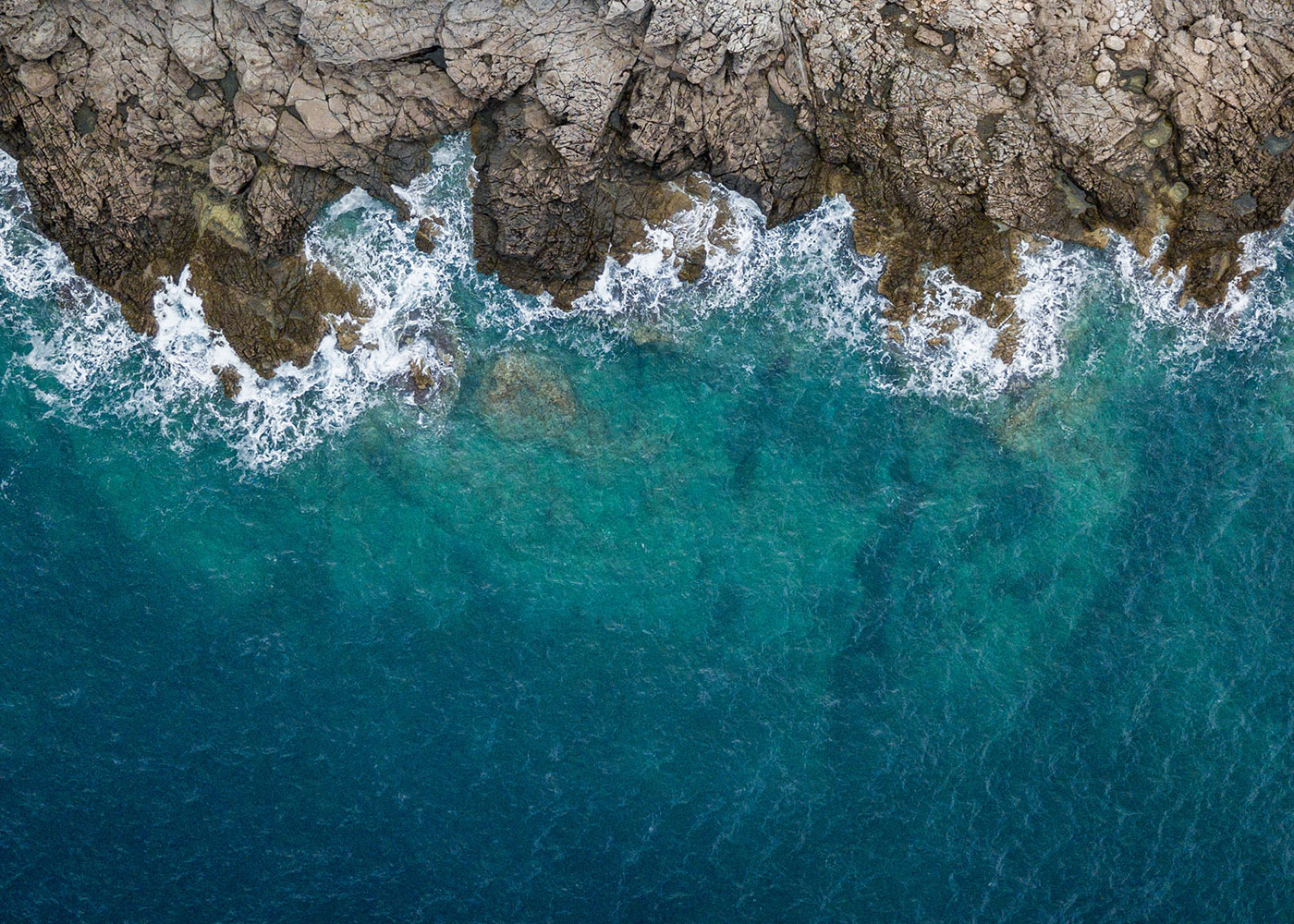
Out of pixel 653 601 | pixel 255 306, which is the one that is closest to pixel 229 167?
pixel 255 306

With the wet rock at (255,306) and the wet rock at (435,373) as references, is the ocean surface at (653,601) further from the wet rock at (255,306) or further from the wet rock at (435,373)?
the wet rock at (255,306)

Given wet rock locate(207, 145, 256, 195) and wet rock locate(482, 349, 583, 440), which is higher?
wet rock locate(207, 145, 256, 195)

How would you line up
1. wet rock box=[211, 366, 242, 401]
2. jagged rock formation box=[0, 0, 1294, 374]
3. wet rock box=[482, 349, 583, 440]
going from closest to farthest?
jagged rock formation box=[0, 0, 1294, 374], wet rock box=[211, 366, 242, 401], wet rock box=[482, 349, 583, 440]

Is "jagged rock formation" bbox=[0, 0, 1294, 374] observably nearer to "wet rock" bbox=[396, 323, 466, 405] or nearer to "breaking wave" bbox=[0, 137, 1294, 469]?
"breaking wave" bbox=[0, 137, 1294, 469]

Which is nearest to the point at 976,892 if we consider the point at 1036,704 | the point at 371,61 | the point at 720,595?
the point at 1036,704

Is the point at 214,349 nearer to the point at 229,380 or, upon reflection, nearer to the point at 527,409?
the point at 229,380

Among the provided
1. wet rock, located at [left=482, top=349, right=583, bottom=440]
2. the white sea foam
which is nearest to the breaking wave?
the white sea foam

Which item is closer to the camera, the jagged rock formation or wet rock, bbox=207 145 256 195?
the jagged rock formation
